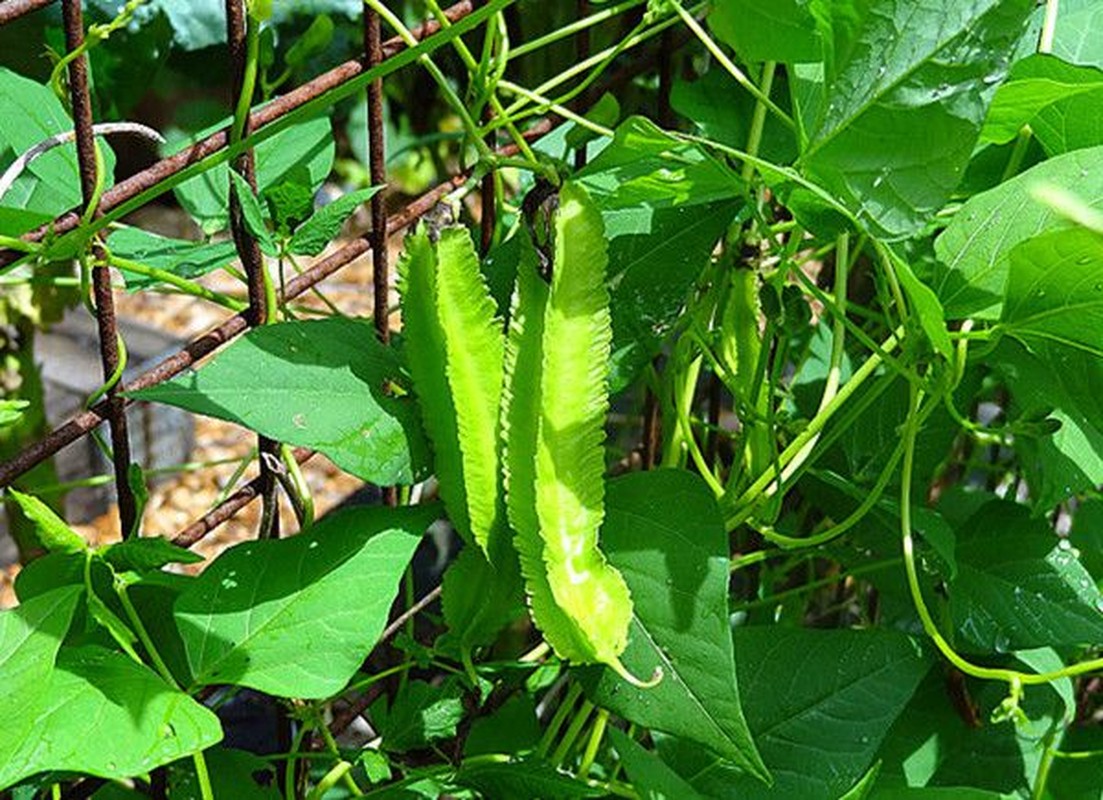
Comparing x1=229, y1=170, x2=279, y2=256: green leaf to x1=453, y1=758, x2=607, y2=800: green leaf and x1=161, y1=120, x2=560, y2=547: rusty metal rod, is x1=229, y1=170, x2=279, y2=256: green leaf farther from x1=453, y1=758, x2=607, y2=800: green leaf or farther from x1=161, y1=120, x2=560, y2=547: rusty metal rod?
x1=453, y1=758, x2=607, y2=800: green leaf

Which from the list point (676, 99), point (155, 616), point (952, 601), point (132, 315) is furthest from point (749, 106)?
point (132, 315)

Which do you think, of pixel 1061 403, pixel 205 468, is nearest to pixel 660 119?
pixel 1061 403

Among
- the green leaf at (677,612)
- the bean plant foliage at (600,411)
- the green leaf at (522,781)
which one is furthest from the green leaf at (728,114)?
the green leaf at (522,781)

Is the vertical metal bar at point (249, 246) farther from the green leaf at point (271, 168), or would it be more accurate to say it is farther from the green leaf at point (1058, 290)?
the green leaf at point (1058, 290)

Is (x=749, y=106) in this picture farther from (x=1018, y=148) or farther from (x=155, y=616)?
(x=155, y=616)

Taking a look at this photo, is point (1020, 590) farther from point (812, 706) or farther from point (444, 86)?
point (444, 86)

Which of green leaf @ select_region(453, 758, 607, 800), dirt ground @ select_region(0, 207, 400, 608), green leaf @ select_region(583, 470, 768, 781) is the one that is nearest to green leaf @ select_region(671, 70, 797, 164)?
green leaf @ select_region(583, 470, 768, 781)
